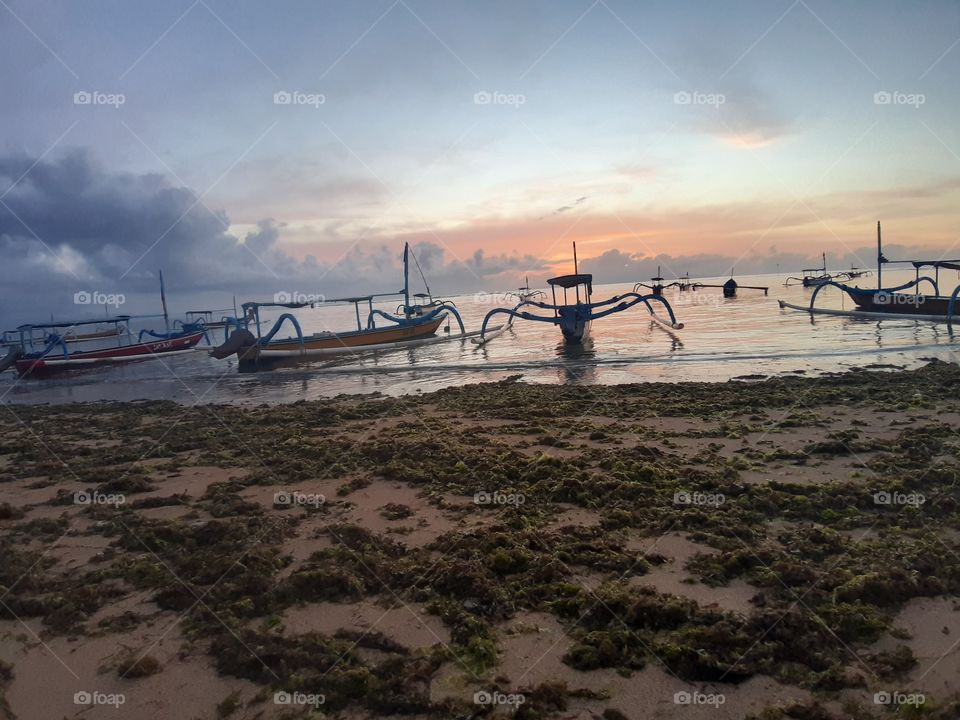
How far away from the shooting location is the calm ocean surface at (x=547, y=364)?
15211 mm

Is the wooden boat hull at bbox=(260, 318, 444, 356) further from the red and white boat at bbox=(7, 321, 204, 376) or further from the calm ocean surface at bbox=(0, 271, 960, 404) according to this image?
the red and white boat at bbox=(7, 321, 204, 376)

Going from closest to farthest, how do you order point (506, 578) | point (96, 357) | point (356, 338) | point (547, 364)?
point (506, 578), point (547, 364), point (356, 338), point (96, 357)

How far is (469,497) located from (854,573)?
345cm

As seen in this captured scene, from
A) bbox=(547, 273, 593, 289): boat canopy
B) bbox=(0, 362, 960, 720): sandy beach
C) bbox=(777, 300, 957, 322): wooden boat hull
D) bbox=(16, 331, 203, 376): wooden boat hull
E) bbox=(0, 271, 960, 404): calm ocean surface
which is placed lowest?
bbox=(0, 362, 960, 720): sandy beach

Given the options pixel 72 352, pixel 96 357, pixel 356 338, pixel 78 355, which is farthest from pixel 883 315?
pixel 72 352

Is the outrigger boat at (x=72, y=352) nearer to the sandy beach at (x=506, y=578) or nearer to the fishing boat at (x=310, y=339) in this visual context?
the fishing boat at (x=310, y=339)

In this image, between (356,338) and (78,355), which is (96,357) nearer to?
(78,355)

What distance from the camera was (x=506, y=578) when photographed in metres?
4.28

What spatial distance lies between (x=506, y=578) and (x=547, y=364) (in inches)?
552

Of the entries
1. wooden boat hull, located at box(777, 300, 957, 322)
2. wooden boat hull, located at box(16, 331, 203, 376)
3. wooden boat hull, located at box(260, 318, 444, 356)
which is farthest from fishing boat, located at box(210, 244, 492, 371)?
wooden boat hull, located at box(777, 300, 957, 322)

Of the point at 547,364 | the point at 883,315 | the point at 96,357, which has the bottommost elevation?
the point at 547,364

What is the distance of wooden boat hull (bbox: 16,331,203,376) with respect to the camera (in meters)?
26.4

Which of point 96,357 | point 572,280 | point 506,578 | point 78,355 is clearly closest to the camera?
point 506,578

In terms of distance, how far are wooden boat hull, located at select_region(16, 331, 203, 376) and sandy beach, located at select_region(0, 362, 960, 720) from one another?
22452 mm
